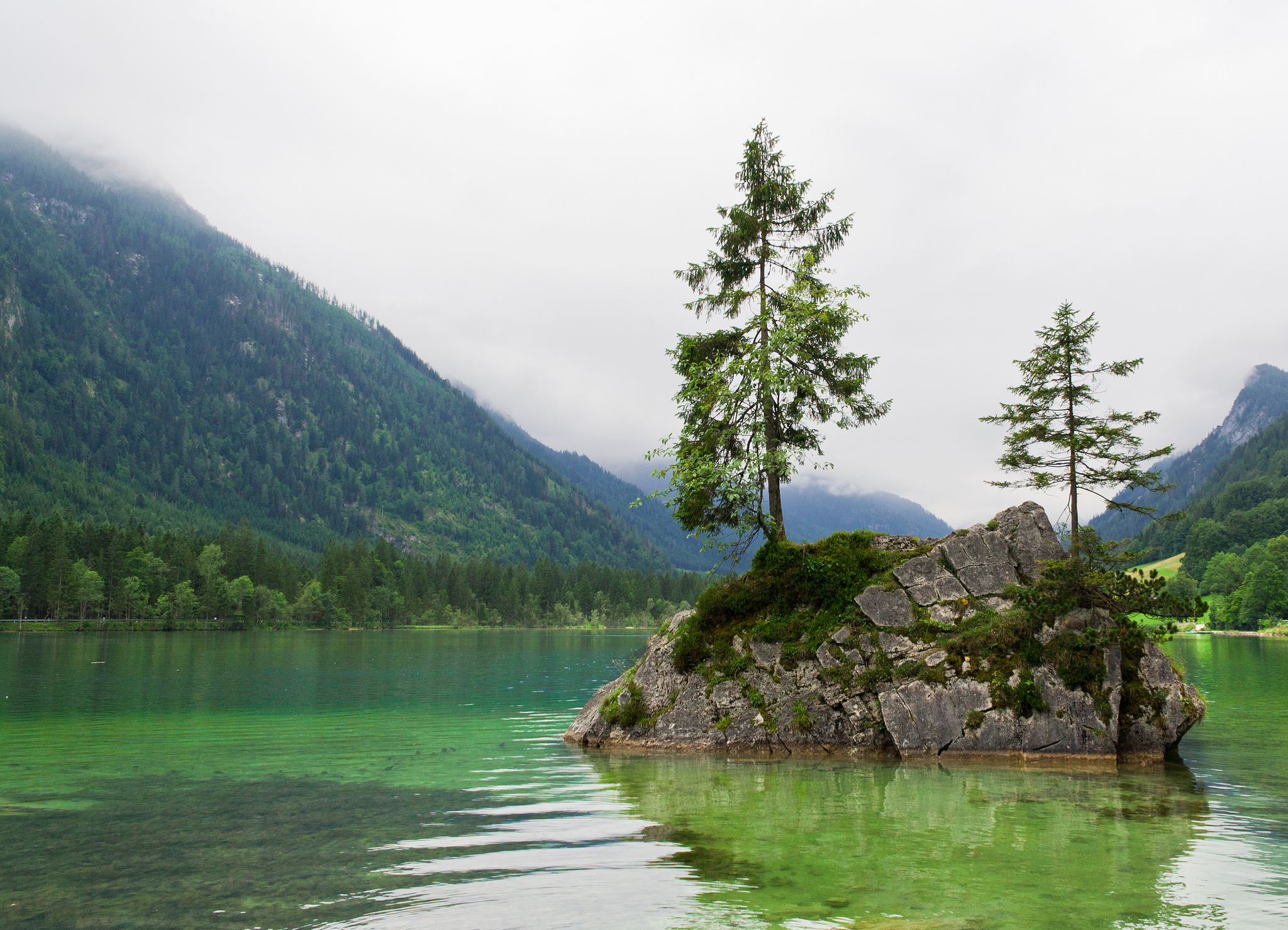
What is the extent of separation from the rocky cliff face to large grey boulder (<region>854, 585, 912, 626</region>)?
0.12 feet

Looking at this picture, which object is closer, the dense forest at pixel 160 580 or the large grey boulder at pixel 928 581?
the large grey boulder at pixel 928 581

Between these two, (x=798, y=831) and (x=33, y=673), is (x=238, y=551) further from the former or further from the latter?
(x=798, y=831)

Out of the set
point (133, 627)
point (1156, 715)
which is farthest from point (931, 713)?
point (133, 627)

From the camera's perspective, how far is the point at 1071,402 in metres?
Result: 26.6

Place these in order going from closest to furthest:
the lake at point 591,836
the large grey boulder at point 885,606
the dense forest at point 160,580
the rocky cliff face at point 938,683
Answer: the lake at point 591,836
the rocky cliff face at point 938,683
the large grey boulder at point 885,606
the dense forest at point 160,580

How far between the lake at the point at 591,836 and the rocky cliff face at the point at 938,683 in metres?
1.24

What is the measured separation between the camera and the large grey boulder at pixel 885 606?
22281mm

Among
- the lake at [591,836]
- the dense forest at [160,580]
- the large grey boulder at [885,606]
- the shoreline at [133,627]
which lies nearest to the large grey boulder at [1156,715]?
the lake at [591,836]

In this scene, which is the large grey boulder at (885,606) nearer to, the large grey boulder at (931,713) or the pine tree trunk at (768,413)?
the large grey boulder at (931,713)

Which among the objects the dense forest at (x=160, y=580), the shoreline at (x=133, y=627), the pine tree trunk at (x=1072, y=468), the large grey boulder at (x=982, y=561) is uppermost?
the pine tree trunk at (x=1072, y=468)

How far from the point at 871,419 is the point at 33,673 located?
182ft

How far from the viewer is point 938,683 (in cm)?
2030

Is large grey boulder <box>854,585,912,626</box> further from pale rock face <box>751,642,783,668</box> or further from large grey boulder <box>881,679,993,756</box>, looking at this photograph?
pale rock face <box>751,642,783,668</box>

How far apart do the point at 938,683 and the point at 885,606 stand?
116 inches
